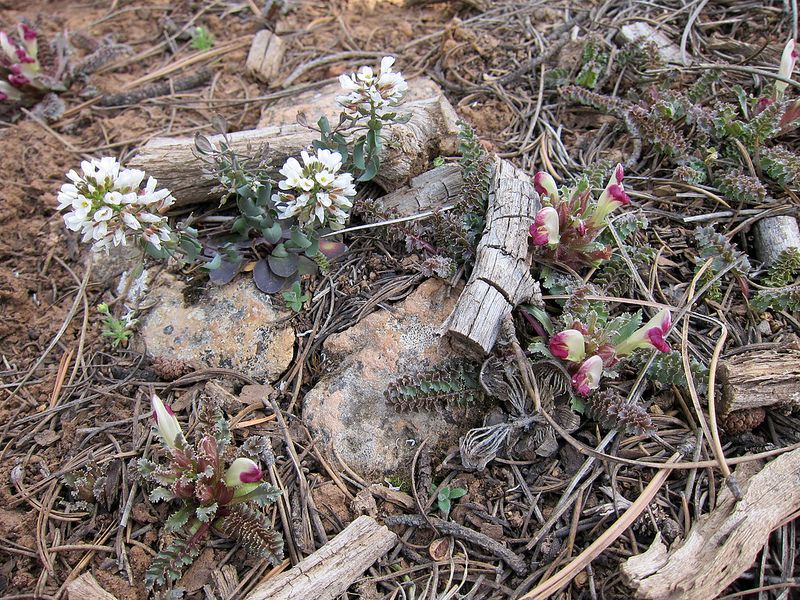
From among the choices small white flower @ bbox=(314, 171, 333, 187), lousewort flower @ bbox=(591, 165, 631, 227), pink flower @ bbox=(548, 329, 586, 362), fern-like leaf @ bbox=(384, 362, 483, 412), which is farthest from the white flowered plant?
lousewort flower @ bbox=(591, 165, 631, 227)

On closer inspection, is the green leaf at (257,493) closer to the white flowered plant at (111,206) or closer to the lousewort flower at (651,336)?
the white flowered plant at (111,206)

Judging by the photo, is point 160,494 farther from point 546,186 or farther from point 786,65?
point 786,65

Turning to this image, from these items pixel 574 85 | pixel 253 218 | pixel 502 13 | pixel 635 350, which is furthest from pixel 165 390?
pixel 502 13

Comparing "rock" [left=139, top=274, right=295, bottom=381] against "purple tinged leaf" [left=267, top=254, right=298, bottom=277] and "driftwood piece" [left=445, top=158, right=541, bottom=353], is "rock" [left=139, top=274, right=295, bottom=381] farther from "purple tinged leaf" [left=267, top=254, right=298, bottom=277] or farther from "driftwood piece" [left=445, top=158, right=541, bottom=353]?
"driftwood piece" [left=445, top=158, right=541, bottom=353]

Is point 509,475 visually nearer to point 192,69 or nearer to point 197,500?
point 197,500

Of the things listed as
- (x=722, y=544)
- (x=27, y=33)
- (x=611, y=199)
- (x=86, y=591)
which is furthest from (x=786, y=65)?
(x=27, y=33)

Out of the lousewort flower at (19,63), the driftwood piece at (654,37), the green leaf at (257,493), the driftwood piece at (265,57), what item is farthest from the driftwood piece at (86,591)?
the driftwood piece at (654,37)
